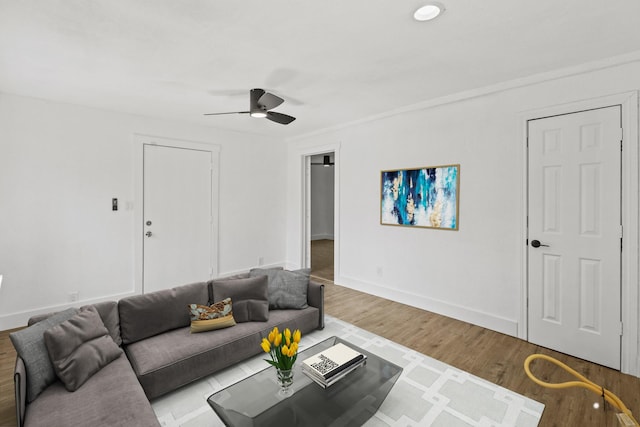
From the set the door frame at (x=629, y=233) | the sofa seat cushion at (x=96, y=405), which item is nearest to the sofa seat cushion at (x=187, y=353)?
the sofa seat cushion at (x=96, y=405)

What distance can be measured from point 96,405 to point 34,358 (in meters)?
0.49

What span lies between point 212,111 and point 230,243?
84.4 inches

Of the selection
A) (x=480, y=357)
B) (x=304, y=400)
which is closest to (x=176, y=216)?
(x=304, y=400)

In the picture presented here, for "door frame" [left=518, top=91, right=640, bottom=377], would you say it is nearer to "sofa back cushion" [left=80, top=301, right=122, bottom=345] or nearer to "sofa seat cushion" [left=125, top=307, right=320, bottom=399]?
"sofa seat cushion" [left=125, top=307, right=320, bottom=399]

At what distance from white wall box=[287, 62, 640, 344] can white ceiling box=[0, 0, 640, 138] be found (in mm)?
236

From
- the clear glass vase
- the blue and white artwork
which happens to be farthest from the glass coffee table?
the blue and white artwork

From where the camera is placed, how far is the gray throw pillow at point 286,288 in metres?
3.04

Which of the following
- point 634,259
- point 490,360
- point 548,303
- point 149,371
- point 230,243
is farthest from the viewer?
point 230,243

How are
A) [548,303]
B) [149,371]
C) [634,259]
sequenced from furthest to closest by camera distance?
[548,303], [634,259], [149,371]

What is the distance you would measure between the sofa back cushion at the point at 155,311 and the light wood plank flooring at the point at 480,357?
0.78 meters

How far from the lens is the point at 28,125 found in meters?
3.45

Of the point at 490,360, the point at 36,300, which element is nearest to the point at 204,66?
the point at 36,300

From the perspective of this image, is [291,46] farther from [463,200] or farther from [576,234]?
[576,234]

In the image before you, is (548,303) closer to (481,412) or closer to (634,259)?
(634,259)
